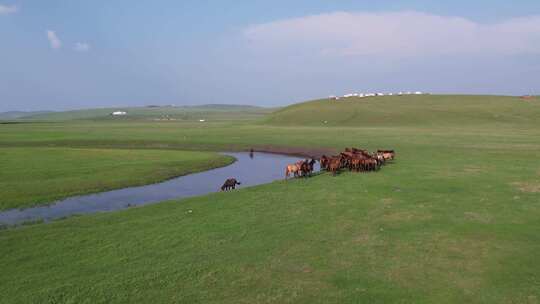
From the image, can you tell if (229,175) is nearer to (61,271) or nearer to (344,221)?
(344,221)

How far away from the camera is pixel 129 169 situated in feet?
104

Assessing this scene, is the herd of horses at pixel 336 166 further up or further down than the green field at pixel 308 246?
further up

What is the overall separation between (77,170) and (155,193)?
795 centimetres

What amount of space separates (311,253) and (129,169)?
21.5 m

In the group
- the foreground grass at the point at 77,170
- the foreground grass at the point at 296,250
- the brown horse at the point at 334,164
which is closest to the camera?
the foreground grass at the point at 296,250

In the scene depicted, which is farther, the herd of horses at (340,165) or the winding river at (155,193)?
the herd of horses at (340,165)

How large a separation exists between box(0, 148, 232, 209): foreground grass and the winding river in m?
0.88

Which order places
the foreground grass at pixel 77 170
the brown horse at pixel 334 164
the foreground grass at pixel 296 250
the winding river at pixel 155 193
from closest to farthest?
the foreground grass at pixel 296 250
the winding river at pixel 155 193
the foreground grass at pixel 77 170
the brown horse at pixel 334 164

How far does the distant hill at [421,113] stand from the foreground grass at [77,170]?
148 feet

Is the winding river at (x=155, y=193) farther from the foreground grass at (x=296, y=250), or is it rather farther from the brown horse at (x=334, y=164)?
the brown horse at (x=334, y=164)

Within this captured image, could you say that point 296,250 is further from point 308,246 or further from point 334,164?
point 334,164

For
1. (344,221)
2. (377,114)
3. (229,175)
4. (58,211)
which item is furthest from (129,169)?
(377,114)

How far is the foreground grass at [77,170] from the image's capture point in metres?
24.2

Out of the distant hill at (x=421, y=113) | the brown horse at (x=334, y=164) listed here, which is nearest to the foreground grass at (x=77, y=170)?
the brown horse at (x=334, y=164)
